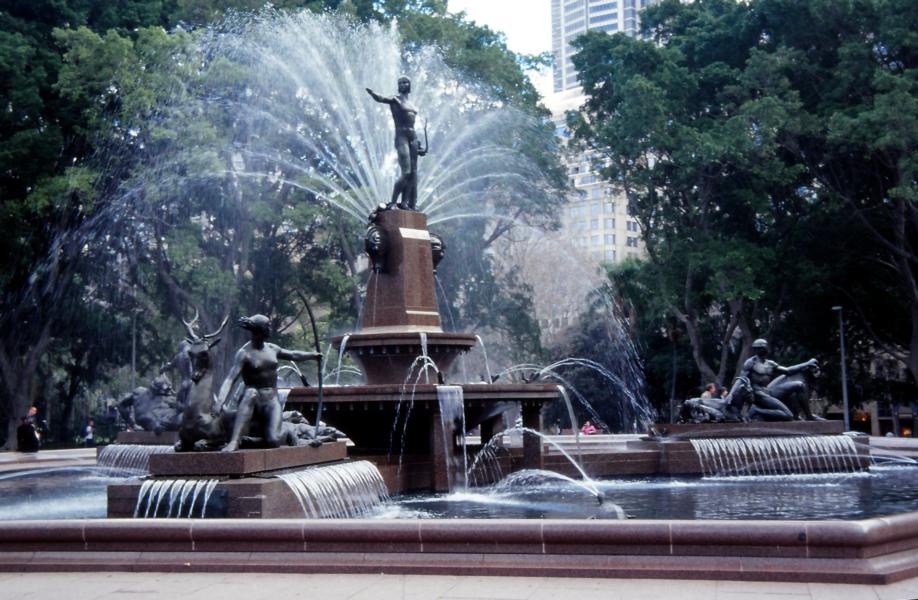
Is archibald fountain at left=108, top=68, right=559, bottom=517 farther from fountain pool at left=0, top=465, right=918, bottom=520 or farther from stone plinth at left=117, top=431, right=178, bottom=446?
stone plinth at left=117, top=431, right=178, bottom=446

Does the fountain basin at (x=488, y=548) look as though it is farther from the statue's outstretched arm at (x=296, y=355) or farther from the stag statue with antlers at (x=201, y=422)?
the statue's outstretched arm at (x=296, y=355)

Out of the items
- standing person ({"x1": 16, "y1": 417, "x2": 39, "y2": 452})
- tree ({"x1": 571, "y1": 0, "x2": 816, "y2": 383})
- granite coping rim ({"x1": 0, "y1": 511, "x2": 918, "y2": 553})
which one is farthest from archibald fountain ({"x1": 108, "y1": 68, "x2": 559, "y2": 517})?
tree ({"x1": 571, "y1": 0, "x2": 816, "y2": 383})

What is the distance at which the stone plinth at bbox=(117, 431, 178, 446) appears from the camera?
1758cm

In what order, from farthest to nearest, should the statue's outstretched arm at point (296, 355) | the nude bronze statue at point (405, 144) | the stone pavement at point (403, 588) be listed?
the nude bronze statue at point (405, 144) → the statue's outstretched arm at point (296, 355) → the stone pavement at point (403, 588)

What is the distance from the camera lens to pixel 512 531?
26.3ft

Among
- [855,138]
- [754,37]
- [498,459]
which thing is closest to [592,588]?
[498,459]

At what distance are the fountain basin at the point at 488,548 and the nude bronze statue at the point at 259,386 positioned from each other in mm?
2514

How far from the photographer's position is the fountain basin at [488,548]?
7488 mm

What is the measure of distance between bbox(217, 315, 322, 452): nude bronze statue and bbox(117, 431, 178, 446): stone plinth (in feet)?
22.1

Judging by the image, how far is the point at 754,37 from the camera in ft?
125

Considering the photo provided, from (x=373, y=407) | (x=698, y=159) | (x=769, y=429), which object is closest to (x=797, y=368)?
(x=769, y=429)

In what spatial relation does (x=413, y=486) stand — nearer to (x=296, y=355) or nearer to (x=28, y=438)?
(x=296, y=355)

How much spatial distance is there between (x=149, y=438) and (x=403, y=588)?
37.1 ft

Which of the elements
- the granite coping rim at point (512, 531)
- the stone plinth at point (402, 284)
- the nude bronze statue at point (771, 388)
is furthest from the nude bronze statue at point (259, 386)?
the nude bronze statue at point (771, 388)
